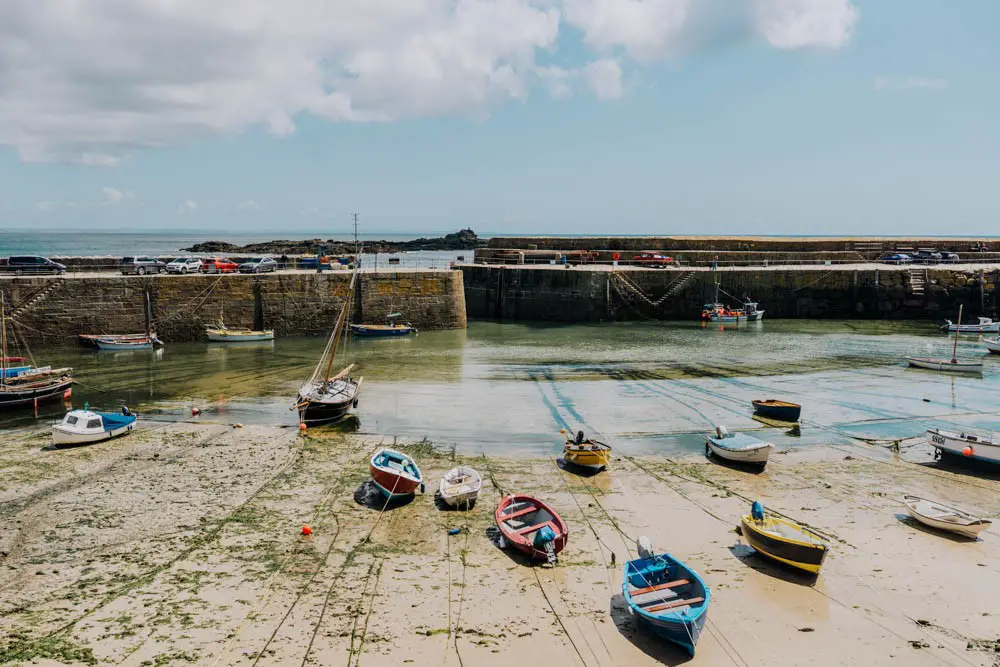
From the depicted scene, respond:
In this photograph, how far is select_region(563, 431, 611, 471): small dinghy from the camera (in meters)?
17.6

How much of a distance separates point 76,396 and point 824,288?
44724 millimetres

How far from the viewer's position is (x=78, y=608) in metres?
11.1

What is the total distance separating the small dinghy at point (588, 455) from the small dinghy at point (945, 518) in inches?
258

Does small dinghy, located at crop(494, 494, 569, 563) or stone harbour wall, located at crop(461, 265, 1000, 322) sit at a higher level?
stone harbour wall, located at crop(461, 265, 1000, 322)

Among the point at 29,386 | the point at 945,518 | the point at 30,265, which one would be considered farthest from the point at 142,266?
the point at 945,518

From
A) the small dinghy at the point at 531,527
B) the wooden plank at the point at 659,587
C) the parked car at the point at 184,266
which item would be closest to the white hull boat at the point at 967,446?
the small dinghy at the point at 531,527

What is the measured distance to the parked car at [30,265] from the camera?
38.0 m

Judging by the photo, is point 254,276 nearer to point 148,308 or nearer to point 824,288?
point 148,308

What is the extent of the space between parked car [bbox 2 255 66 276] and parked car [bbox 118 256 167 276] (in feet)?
9.93

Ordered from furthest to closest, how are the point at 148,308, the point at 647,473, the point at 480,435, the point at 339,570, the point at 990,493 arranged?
the point at 148,308 < the point at 480,435 < the point at 647,473 < the point at 990,493 < the point at 339,570

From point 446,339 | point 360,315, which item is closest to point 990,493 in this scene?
point 446,339

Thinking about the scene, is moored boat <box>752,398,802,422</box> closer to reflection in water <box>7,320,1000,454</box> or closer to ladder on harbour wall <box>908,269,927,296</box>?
reflection in water <box>7,320,1000,454</box>

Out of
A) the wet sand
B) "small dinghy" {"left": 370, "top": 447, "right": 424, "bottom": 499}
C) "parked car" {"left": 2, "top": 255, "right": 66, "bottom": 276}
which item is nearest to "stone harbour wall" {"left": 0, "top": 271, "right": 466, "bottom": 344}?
"parked car" {"left": 2, "top": 255, "right": 66, "bottom": 276}

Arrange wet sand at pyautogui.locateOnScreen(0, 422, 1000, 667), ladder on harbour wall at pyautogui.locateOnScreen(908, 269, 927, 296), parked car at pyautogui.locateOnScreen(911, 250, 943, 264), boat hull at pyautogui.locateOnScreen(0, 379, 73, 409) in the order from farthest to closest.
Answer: parked car at pyautogui.locateOnScreen(911, 250, 943, 264) → ladder on harbour wall at pyautogui.locateOnScreen(908, 269, 927, 296) → boat hull at pyautogui.locateOnScreen(0, 379, 73, 409) → wet sand at pyautogui.locateOnScreen(0, 422, 1000, 667)
